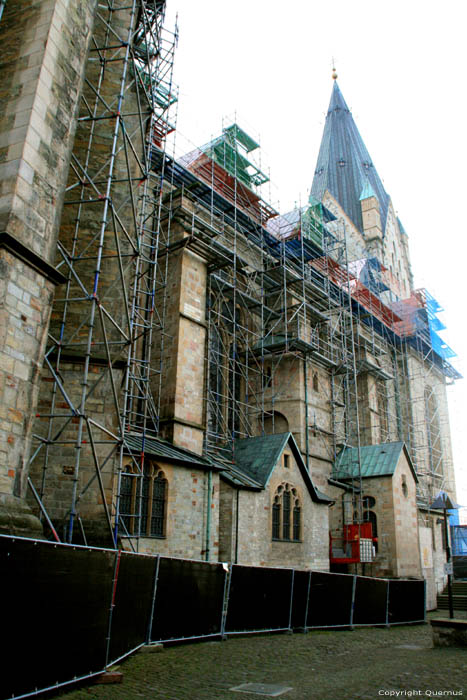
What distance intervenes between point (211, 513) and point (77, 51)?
12727mm

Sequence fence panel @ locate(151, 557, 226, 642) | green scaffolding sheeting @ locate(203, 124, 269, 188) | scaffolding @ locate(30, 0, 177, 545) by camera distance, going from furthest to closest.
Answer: green scaffolding sheeting @ locate(203, 124, 269, 188)
scaffolding @ locate(30, 0, 177, 545)
fence panel @ locate(151, 557, 226, 642)

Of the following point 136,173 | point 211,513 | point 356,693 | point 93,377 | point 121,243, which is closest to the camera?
point 356,693

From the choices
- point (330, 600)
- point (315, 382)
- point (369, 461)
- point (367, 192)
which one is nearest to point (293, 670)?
point (330, 600)

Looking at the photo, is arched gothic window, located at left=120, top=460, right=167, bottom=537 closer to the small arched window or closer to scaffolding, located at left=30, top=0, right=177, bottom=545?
scaffolding, located at left=30, top=0, right=177, bottom=545

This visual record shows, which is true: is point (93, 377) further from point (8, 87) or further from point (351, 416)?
point (351, 416)

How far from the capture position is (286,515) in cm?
2098

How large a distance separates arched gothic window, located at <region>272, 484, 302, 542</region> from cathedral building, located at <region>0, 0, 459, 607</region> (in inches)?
3.1

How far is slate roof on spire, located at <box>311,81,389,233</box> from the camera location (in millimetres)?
60469

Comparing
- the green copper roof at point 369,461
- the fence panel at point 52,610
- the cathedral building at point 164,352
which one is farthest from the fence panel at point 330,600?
the green copper roof at point 369,461

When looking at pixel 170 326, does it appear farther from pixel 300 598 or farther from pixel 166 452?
pixel 300 598

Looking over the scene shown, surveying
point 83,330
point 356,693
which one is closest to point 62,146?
point 83,330

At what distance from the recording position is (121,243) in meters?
14.6

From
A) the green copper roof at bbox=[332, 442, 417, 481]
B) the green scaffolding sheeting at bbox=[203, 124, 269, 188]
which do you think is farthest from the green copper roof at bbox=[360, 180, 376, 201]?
the green copper roof at bbox=[332, 442, 417, 481]

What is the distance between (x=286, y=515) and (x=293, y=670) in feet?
40.6
